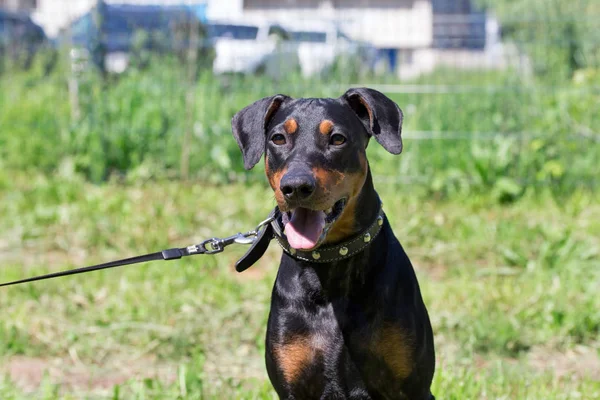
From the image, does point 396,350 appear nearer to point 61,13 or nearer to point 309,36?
point 309,36

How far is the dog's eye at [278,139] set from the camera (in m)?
2.79

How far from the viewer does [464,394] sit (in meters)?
3.43

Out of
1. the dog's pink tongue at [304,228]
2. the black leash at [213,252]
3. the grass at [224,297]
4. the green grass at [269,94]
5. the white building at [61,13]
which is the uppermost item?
the white building at [61,13]

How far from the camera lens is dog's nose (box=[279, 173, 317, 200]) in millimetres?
2465

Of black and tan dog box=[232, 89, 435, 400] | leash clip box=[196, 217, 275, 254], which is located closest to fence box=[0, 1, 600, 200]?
leash clip box=[196, 217, 275, 254]

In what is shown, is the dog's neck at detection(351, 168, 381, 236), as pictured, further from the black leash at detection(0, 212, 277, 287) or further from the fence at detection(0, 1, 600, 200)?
the fence at detection(0, 1, 600, 200)

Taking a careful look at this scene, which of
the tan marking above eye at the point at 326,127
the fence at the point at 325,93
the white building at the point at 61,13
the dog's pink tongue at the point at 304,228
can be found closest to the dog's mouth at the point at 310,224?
the dog's pink tongue at the point at 304,228

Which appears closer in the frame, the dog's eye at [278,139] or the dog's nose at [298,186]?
the dog's nose at [298,186]

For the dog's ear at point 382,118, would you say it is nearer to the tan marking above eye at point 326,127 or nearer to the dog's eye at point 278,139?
the tan marking above eye at point 326,127

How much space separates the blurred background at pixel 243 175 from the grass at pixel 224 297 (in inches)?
0.7

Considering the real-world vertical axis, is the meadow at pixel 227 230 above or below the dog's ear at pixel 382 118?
below

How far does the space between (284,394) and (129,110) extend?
5.69m

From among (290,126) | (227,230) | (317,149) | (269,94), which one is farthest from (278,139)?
(269,94)

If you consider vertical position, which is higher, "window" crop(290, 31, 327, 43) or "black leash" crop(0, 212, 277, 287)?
"window" crop(290, 31, 327, 43)
